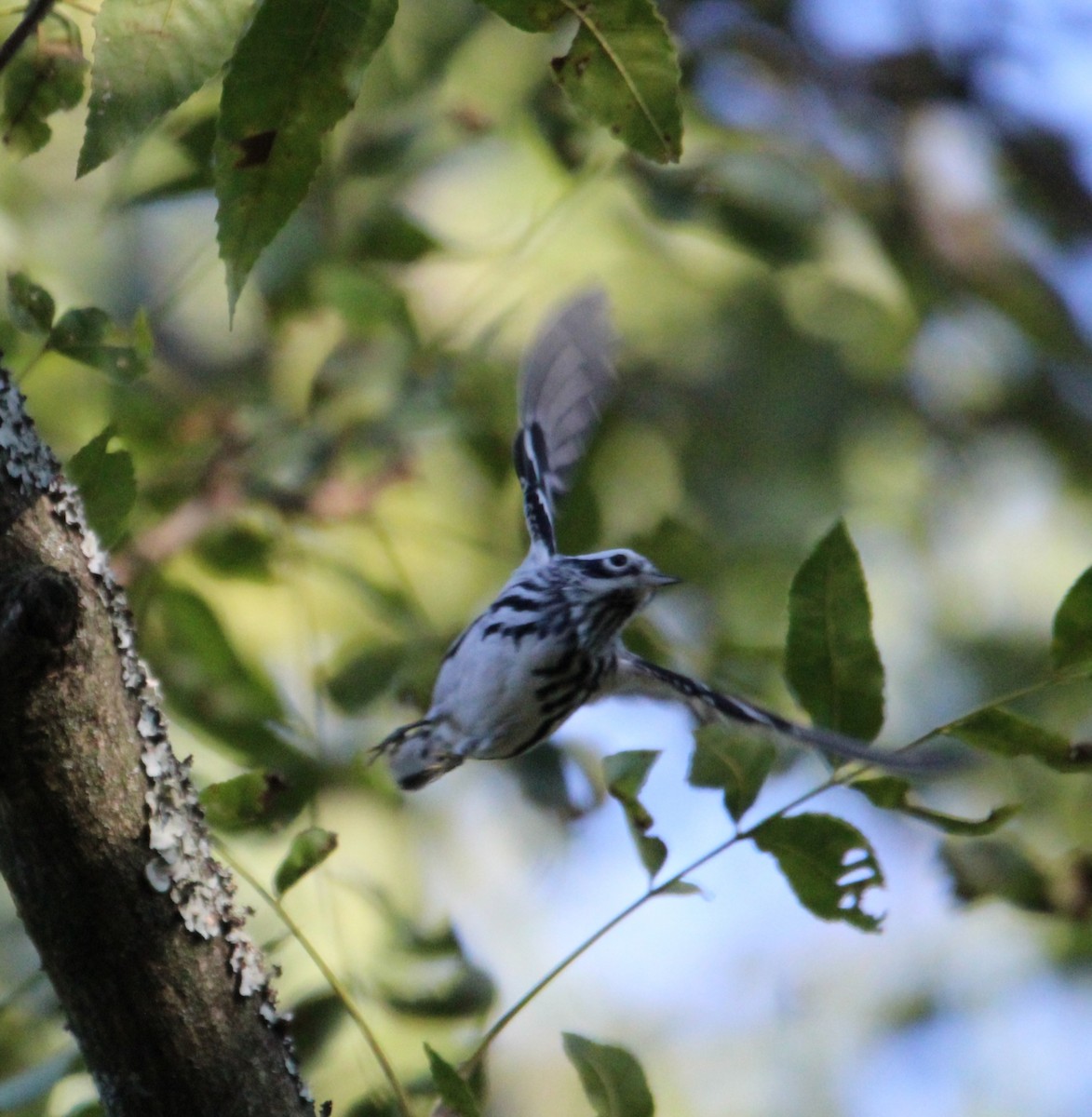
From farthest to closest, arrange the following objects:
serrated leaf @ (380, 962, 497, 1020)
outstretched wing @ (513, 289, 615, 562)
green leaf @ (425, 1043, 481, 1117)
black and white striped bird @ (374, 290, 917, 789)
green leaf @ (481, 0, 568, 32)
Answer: outstretched wing @ (513, 289, 615, 562)
black and white striped bird @ (374, 290, 917, 789)
serrated leaf @ (380, 962, 497, 1020)
green leaf @ (425, 1043, 481, 1117)
green leaf @ (481, 0, 568, 32)

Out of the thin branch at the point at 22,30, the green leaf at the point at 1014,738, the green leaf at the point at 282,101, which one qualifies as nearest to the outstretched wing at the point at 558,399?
the green leaf at the point at 1014,738

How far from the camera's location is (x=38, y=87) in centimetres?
154

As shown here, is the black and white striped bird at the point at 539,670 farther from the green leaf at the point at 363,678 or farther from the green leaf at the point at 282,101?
the green leaf at the point at 282,101

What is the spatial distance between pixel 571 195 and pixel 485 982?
1.37m

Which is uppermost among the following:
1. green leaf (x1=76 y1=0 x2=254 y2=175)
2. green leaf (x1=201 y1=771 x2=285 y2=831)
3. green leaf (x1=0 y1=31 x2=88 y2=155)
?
green leaf (x1=76 y1=0 x2=254 y2=175)

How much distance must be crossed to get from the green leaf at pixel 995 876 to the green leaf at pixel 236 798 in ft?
3.49

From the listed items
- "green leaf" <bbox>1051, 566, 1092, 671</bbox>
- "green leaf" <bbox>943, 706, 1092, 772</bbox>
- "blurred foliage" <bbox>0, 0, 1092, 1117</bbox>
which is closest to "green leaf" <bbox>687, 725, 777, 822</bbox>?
"blurred foliage" <bbox>0, 0, 1092, 1117</bbox>

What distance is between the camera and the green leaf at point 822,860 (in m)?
1.48

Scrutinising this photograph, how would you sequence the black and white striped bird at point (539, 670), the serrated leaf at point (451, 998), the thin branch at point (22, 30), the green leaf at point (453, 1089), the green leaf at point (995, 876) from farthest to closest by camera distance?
the black and white striped bird at point (539, 670) → the green leaf at point (995, 876) → the serrated leaf at point (451, 998) → the green leaf at point (453, 1089) → the thin branch at point (22, 30)

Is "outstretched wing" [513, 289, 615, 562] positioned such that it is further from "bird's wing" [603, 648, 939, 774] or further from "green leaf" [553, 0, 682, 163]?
"green leaf" [553, 0, 682, 163]

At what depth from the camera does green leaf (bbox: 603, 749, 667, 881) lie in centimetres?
147

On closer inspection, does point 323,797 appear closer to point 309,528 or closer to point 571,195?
point 309,528

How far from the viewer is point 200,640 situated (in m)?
2.23

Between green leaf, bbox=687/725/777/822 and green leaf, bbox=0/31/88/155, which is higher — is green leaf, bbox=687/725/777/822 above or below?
below
